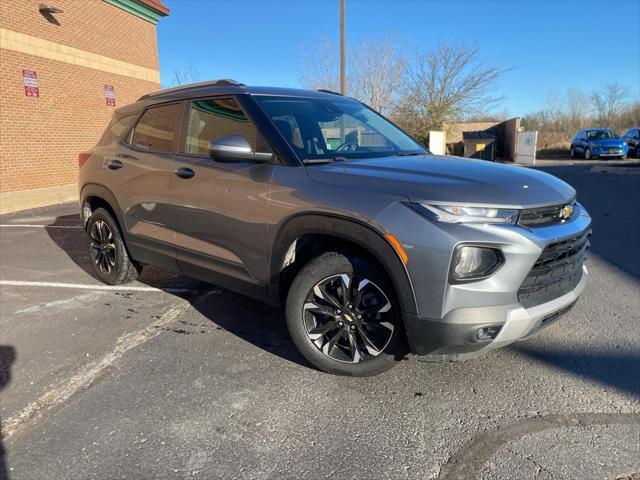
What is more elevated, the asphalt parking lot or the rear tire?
the rear tire

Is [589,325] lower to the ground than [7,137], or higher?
lower

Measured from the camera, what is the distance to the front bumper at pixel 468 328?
2422 millimetres

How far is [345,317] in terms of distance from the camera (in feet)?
9.37

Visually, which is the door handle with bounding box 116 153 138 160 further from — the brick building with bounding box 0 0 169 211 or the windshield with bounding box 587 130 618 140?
the windshield with bounding box 587 130 618 140

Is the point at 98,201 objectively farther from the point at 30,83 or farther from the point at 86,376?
the point at 30,83

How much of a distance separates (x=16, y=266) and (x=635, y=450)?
649 cm

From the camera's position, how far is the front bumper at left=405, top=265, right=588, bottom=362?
7.95 ft

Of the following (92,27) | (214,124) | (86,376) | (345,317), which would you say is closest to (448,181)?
(345,317)

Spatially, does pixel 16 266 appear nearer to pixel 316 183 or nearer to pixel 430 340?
pixel 316 183

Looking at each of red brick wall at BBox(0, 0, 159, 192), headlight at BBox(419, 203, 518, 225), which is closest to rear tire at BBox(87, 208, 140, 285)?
headlight at BBox(419, 203, 518, 225)

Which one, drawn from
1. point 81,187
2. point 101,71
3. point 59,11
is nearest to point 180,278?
point 81,187

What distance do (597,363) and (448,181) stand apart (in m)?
1.72

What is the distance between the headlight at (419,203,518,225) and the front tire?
0.50 meters

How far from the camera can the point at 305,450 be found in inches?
94.0
